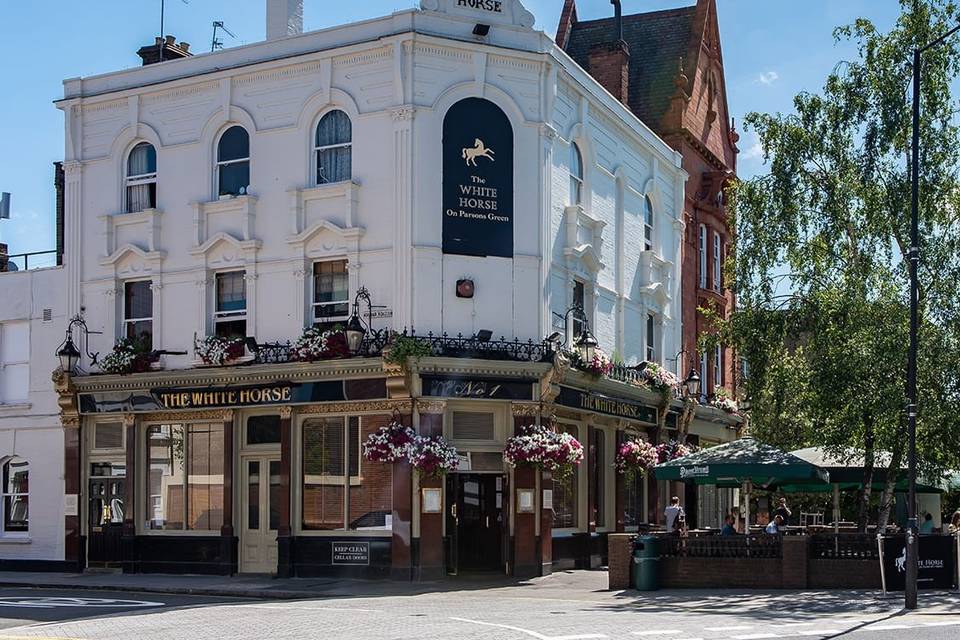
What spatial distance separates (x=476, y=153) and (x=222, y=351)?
6498mm

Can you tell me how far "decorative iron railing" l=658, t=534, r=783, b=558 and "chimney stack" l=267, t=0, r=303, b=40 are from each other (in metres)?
14.1

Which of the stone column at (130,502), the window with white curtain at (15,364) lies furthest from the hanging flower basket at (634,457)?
the window with white curtain at (15,364)

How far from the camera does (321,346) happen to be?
2645cm

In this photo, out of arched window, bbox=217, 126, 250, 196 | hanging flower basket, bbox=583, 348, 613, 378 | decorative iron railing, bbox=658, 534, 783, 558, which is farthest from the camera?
arched window, bbox=217, 126, 250, 196

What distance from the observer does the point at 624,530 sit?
32.2 m

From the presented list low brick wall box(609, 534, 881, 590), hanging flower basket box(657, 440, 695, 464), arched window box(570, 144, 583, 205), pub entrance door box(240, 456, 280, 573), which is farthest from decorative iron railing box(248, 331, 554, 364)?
hanging flower basket box(657, 440, 695, 464)

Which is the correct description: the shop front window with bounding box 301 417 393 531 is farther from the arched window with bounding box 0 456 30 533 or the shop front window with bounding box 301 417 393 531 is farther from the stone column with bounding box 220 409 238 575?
the arched window with bounding box 0 456 30 533

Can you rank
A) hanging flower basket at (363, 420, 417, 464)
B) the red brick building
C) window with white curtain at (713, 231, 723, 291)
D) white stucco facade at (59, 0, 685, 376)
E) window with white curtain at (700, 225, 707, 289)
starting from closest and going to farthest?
hanging flower basket at (363, 420, 417, 464)
white stucco facade at (59, 0, 685, 376)
the red brick building
window with white curtain at (700, 225, 707, 289)
window with white curtain at (713, 231, 723, 291)

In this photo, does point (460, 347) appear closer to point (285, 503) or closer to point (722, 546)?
point (285, 503)

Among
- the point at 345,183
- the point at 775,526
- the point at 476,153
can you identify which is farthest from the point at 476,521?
the point at 476,153

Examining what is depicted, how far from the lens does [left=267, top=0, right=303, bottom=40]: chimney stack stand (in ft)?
98.0

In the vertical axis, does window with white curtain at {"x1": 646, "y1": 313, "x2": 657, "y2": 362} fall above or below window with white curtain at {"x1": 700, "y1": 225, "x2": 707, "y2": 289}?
below

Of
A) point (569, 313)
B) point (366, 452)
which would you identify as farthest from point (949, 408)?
point (366, 452)

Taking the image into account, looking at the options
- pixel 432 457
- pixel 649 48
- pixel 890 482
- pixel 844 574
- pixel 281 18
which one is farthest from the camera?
pixel 649 48
